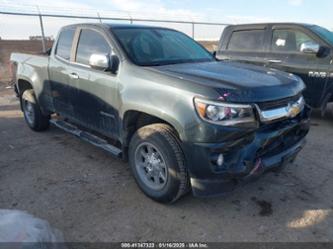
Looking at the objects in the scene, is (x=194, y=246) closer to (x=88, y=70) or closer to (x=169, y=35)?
(x=88, y=70)

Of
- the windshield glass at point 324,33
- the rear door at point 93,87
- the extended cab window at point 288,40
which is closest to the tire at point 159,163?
the rear door at point 93,87

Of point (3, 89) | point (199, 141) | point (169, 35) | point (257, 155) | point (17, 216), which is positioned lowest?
point (3, 89)

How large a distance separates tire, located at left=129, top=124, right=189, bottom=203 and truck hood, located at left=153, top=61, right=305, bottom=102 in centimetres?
57

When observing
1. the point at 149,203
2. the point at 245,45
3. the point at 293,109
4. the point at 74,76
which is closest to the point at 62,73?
the point at 74,76

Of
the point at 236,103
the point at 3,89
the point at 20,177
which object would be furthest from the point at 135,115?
the point at 3,89

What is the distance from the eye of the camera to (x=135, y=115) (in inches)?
133

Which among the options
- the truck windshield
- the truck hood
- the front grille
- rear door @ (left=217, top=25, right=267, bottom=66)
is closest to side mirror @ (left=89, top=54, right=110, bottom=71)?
the truck windshield

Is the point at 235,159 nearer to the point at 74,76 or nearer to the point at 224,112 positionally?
the point at 224,112

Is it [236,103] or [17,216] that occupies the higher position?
[236,103]

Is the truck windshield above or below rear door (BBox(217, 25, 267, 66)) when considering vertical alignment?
above

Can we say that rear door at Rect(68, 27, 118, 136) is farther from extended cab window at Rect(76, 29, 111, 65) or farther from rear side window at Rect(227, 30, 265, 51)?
rear side window at Rect(227, 30, 265, 51)

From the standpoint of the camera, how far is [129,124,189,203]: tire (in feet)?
9.61

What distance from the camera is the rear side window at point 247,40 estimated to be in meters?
6.71

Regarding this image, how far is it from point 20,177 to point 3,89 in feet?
26.1
